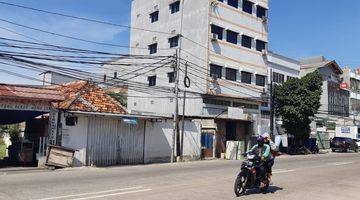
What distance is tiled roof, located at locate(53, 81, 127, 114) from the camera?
23.8 m

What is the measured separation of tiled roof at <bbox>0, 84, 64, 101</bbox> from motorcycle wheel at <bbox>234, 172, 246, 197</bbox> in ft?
40.6

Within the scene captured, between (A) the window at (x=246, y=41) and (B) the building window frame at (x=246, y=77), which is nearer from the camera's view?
(B) the building window frame at (x=246, y=77)

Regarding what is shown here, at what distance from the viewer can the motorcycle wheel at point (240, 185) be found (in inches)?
455

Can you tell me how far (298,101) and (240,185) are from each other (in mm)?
29877

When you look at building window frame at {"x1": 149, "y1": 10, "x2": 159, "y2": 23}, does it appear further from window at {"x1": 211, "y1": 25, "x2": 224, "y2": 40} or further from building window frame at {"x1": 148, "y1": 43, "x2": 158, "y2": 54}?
window at {"x1": 211, "y1": 25, "x2": 224, "y2": 40}

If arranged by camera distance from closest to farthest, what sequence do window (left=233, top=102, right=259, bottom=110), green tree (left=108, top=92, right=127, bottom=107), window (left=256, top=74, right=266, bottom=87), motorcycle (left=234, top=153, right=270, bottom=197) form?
motorcycle (left=234, top=153, right=270, bottom=197)
window (left=233, top=102, right=259, bottom=110)
window (left=256, top=74, right=266, bottom=87)
green tree (left=108, top=92, right=127, bottom=107)

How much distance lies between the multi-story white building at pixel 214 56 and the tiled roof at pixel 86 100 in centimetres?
921

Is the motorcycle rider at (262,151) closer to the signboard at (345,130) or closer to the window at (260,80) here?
the window at (260,80)

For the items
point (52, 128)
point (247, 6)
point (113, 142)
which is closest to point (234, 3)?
point (247, 6)

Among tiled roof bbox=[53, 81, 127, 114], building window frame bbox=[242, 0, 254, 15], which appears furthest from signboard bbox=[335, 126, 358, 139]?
tiled roof bbox=[53, 81, 127, 114]

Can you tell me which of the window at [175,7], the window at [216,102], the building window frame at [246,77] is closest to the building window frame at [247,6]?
the building window frame at [246,77]

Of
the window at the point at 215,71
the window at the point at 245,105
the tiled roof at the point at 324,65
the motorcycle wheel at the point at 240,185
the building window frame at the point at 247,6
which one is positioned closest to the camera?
the motorcycle wheel at the point at 240,185

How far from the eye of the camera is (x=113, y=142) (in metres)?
23.8

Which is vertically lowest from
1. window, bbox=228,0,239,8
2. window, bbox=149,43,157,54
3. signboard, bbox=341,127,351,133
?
signboard, bbox=341,127,351,133
